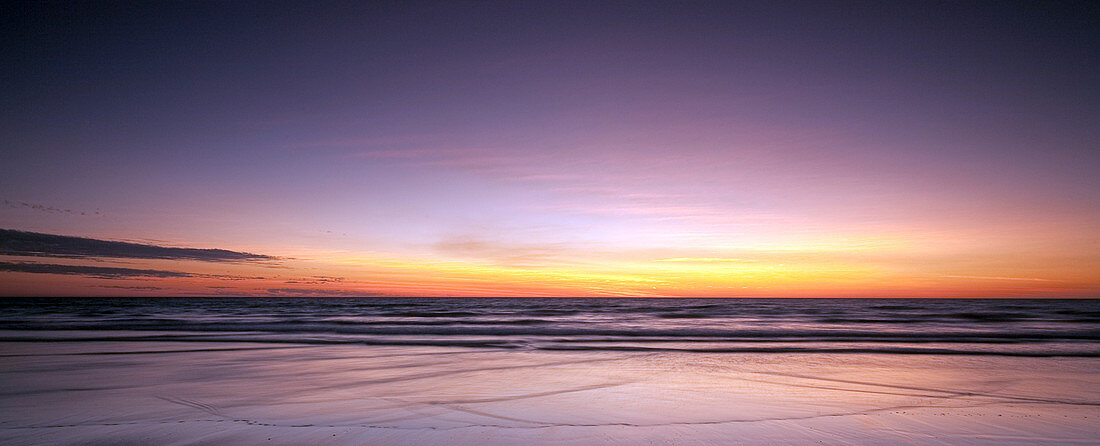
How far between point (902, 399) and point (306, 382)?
7.53 m

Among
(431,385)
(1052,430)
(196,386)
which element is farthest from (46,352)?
(1052,430)

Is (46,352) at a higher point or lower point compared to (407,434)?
lower

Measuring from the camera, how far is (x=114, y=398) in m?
5.69

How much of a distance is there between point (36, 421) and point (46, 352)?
8152 mm

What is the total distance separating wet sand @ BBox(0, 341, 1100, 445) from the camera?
422 centimetres

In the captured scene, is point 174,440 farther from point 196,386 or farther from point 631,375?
point 631,375

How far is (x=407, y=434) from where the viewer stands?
4219 mm

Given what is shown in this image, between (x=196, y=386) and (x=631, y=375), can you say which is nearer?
(x=196, y=386)

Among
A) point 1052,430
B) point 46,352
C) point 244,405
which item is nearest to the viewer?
point 1052,430

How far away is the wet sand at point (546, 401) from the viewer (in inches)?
166

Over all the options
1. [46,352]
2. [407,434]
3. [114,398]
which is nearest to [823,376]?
[407,434]

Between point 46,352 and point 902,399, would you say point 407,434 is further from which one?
point 46,352

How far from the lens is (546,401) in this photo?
5.51 m

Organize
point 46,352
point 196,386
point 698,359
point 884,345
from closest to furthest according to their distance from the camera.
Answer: point 196,386
point 698,359
point 46,352
point 884,345
